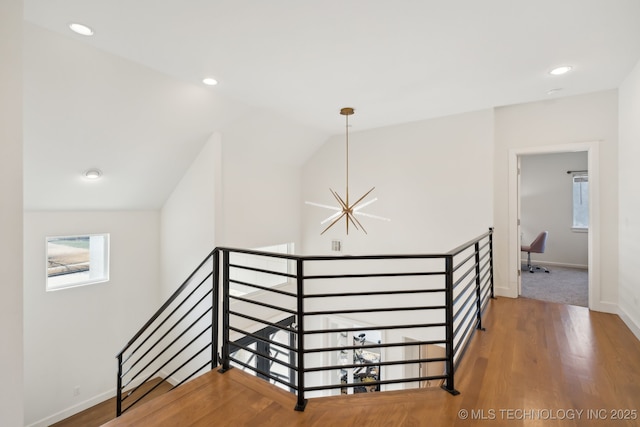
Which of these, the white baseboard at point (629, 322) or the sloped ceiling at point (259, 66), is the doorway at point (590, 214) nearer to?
the white baseboard at point (629, 322)

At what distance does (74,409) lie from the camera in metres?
4.55

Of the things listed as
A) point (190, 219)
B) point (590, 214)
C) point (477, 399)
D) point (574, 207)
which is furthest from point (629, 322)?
point (190, 219)

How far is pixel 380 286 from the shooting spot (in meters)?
5.34

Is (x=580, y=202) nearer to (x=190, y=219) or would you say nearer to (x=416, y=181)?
(x=416, y=181)

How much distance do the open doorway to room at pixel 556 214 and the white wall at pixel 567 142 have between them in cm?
219

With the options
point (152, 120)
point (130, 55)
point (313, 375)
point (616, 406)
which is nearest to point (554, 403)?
point (616, 406)

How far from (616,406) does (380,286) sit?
3483 millimetres

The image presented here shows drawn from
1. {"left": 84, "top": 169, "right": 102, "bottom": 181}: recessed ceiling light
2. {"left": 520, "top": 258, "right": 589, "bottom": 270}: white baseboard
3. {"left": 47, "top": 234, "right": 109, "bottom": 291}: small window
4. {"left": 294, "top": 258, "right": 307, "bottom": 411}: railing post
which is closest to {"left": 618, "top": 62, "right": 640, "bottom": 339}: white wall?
{"left": 294, "top": 258, "right": 307, "bottom": 411}: railing post

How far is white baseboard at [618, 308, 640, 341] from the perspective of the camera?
3.04 metres

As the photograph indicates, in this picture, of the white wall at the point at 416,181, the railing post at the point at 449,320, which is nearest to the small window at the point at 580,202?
the white wall at the point at 416,181

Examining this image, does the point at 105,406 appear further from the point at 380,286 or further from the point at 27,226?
the point at 380,286

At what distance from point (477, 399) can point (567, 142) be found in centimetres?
367

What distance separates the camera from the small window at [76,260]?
14.5ft

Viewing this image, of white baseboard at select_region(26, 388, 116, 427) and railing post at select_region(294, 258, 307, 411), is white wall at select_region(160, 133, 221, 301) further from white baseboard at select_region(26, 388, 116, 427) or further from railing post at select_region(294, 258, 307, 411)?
railing post at select_region(294, 258, 307, 411)
